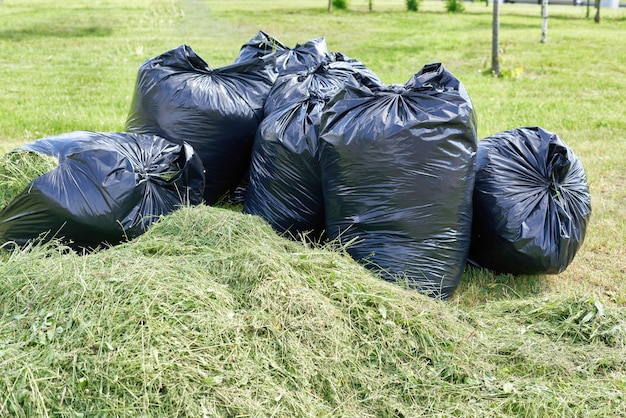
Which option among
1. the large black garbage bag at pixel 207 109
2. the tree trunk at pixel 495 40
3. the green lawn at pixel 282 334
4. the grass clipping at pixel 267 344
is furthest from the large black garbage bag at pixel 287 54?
the tree trunk at pixel 495 40

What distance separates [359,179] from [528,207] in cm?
81

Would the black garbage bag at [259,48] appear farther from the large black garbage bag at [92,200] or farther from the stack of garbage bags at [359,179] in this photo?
the large black garbage bag at [92,200]

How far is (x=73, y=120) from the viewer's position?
6168mm

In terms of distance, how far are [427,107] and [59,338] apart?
172 cm

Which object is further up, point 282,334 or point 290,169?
point 290,169

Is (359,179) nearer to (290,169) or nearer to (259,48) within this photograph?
(290,169)

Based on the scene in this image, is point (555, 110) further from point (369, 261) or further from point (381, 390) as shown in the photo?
point (381, 390)

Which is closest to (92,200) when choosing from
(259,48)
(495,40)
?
(259,48)

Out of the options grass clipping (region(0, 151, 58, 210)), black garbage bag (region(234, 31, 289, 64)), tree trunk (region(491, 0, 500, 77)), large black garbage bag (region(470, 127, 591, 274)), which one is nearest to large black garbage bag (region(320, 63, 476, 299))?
large black garbage bag (region(470, 127, 591, 274))

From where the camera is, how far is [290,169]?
133 inches

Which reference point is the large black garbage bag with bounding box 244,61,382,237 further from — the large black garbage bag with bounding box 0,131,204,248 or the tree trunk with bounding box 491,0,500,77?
the tree trunk with bounding box 491,0,500,77

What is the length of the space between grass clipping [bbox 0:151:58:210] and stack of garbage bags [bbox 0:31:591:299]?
0.07m

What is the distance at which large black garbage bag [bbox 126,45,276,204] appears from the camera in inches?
150

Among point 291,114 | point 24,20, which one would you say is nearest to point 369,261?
point 291,114
